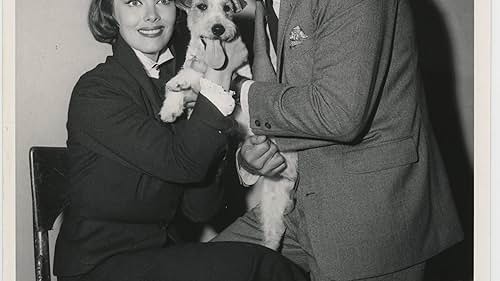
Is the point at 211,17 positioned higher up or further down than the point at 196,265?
higher up

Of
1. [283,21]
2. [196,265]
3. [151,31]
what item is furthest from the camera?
[151,31]

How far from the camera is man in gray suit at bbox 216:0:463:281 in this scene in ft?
5.58

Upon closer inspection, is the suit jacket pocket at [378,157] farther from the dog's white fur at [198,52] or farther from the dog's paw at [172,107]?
the dog's paw at [172,107]

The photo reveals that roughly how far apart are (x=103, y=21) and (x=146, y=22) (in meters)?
0.15

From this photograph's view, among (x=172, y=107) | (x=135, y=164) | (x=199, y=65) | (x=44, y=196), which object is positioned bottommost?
(x=44, y=196)

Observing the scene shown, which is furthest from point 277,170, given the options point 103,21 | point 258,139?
point 103,21

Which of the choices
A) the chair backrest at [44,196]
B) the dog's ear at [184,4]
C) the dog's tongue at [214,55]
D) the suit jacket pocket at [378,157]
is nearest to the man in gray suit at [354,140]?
the suit jacket pocket at [378,157]

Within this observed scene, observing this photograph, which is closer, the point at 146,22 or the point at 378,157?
the point at 378,157

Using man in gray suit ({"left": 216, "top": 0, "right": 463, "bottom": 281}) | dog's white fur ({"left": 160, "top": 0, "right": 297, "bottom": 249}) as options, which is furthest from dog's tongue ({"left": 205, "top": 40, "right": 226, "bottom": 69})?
man in gray suit ({"left": 216, "top": 0, "right": 463, "bottom": 281})

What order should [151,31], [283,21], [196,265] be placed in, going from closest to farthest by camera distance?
[196,265], [283,21], [151,31]

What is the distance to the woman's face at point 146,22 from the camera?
192 cm

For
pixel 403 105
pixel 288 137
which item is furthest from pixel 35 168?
pixel 403 105

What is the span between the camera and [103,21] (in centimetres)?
196

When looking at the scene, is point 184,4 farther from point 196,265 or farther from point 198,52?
point 196,265
